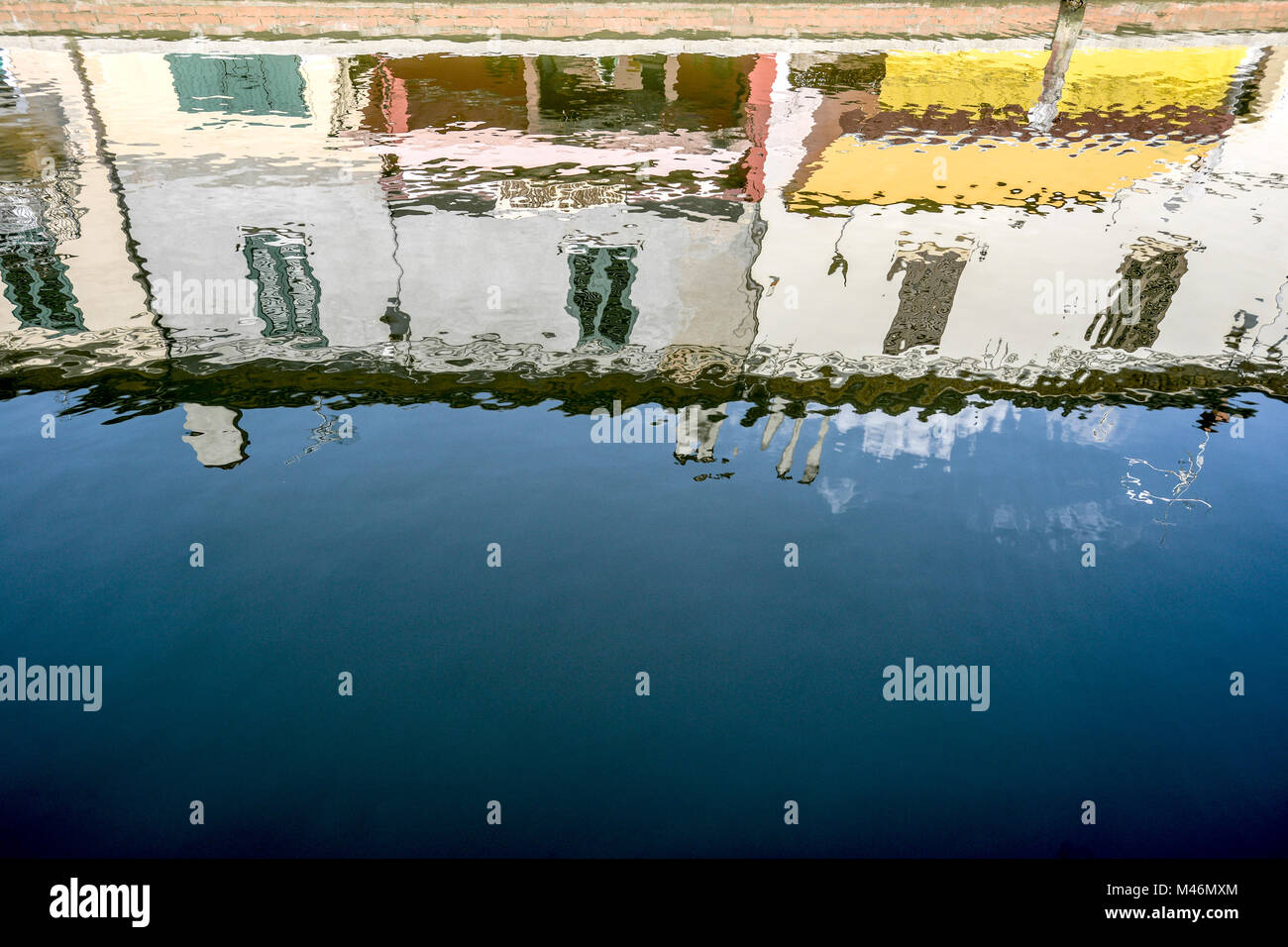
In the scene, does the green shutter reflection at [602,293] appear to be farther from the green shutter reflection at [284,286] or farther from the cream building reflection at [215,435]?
the cream building reflection at [215,435]

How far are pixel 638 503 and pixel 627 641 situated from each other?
4.34 feet

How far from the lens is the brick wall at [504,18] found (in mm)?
21250

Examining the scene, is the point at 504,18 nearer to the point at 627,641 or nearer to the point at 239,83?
the point at 239,83

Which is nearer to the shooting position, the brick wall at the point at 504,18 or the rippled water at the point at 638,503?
the rippled water at the point at 638,503

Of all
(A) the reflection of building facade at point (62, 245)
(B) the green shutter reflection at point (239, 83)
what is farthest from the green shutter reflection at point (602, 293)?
(B) the green shutter reflection at point (239, 83)

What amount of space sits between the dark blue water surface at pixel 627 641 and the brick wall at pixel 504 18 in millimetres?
17736

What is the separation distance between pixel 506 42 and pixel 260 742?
20.1 metres

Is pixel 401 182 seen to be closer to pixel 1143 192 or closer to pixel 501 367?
pixel 501 367

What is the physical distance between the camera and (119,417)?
268 inches

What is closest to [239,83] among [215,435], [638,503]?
[215,435]

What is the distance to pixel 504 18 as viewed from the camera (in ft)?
70.9

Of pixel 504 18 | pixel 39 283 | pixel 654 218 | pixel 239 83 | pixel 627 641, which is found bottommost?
pixel 627 641

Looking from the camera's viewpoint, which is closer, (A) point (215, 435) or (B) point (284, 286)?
(A) point (215, 435)

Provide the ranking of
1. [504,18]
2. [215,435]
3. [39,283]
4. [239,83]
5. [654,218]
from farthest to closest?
[504,18] < [239,83] < [654,218] < [39,283] < [215,435]
